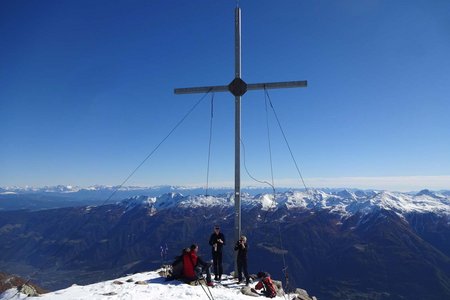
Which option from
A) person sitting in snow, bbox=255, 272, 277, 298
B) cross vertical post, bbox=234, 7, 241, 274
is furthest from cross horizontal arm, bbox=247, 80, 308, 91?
person sitting in snow, bbox=255, 272, 277, 298

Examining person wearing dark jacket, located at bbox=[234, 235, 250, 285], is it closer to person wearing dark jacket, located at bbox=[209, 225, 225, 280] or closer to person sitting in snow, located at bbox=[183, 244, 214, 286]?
person wearing dark jacket, located at bbox=[209, 225, 225, 280]

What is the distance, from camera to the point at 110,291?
16406mm

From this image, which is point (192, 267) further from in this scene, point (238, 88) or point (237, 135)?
point (238, 88)

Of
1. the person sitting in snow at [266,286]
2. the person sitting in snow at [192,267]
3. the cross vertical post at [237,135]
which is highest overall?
the cross vertical post at [237,135]

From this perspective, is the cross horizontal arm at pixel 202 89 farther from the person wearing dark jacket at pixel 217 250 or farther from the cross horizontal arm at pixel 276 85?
the person wearing dark jacket at pixel 217 250

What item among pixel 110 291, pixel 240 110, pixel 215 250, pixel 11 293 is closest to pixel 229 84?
pixel 240 110

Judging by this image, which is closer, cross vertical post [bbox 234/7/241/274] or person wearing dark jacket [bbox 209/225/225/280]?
cross vertical post [bbox 234/7/241/274]

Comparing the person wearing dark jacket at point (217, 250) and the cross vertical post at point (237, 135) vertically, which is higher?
the cross vertical post at point (237, 135)

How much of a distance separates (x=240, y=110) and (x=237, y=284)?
984cm

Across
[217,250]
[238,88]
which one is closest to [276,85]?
[238,88]

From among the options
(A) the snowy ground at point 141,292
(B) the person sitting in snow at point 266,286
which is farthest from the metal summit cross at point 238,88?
(A) the snowy ground at point 141,292

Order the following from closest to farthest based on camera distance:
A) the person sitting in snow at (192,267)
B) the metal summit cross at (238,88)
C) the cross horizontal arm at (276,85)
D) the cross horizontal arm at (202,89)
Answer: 1. the person sitting in snow at (192,267)
2. the cross horizontal arm at (276,85)
3. the metal summit cross at (238,88)
4. the cross horizontal arm at (202,89)

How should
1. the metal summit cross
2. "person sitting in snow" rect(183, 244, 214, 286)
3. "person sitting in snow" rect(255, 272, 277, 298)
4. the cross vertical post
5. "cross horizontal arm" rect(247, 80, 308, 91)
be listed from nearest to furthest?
"person sitting in snow" rect(255, 272, 277, 298), "person sitting in snow" rect(183, 244, 214, 286), "cross horizontal arm" rect(247, 80, 308, 91), the metal summit cross, the cross vertical post

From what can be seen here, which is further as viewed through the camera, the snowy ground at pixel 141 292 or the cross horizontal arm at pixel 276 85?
the cross horizontal arm at pixel 276 85
